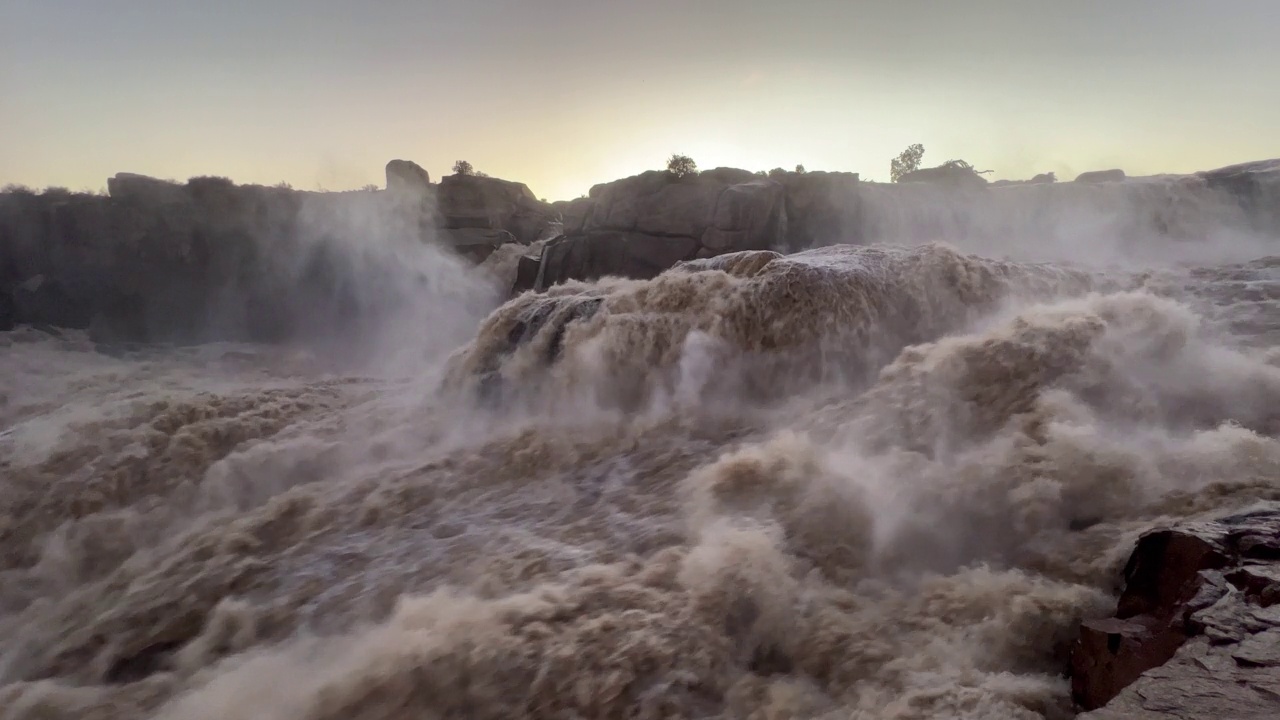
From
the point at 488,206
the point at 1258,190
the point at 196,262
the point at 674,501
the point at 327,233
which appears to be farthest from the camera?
the point at 488,206

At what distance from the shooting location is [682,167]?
1719cm

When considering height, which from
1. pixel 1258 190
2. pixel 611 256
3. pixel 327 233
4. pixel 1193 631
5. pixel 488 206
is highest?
pixel 488 206

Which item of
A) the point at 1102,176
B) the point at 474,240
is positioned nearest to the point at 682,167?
the point at 474,240

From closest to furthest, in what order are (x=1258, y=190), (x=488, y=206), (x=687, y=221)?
(x=1258, y=190), (x=687, y=221), (x=488, y=206)

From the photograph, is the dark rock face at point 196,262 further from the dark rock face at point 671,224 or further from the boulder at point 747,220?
the boulder at point 747,220

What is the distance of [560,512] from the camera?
5547 millimetres

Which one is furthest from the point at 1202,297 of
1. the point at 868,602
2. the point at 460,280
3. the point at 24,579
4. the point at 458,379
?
the point at 460,280

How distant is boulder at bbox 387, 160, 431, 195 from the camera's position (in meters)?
20.2

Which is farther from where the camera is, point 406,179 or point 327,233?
point 406,179

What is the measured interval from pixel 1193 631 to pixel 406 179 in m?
21.0

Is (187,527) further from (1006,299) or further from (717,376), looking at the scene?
(1006,299)


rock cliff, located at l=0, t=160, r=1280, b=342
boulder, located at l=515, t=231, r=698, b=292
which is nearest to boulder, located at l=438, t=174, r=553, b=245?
rock cliff, located at l=0, t=160, r=1280, b=342

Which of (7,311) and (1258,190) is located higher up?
(1258,190)

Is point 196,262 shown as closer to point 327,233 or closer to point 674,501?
point 327,233
